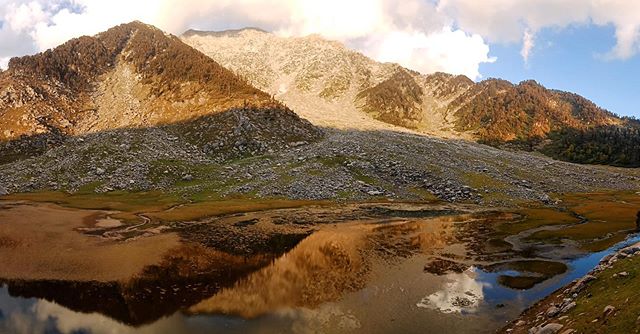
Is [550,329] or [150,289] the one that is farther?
[150,289]

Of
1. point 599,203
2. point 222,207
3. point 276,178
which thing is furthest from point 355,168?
point 599,203

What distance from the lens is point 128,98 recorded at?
165500 mm

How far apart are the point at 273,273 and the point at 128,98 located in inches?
5589

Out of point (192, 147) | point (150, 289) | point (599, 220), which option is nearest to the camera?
point (150, 289)

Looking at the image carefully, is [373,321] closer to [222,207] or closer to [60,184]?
[222,207]

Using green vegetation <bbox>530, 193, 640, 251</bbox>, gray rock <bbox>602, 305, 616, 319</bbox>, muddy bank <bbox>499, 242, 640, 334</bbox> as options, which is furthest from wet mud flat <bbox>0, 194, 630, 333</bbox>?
gray rock <bbox>602, 305, 616, 319</bbox>

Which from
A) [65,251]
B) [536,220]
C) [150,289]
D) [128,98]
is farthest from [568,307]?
[128,98]

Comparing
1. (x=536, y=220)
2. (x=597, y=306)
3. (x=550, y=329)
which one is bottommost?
(x=536, y=220)

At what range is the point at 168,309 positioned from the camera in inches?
1350

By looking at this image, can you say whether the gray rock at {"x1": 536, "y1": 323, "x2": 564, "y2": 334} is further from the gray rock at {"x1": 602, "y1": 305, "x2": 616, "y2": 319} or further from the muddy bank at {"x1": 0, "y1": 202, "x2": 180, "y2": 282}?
the muddy bank at {"x1": 0, "y1": 202, "x2": 180, "y2": 282}

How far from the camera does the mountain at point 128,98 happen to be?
5733 inches

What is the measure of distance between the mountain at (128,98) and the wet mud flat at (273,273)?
7502 centimetres

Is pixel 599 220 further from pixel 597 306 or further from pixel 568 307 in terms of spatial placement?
pixel 597 306

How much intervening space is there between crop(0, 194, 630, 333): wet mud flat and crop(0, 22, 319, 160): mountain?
75020mm
